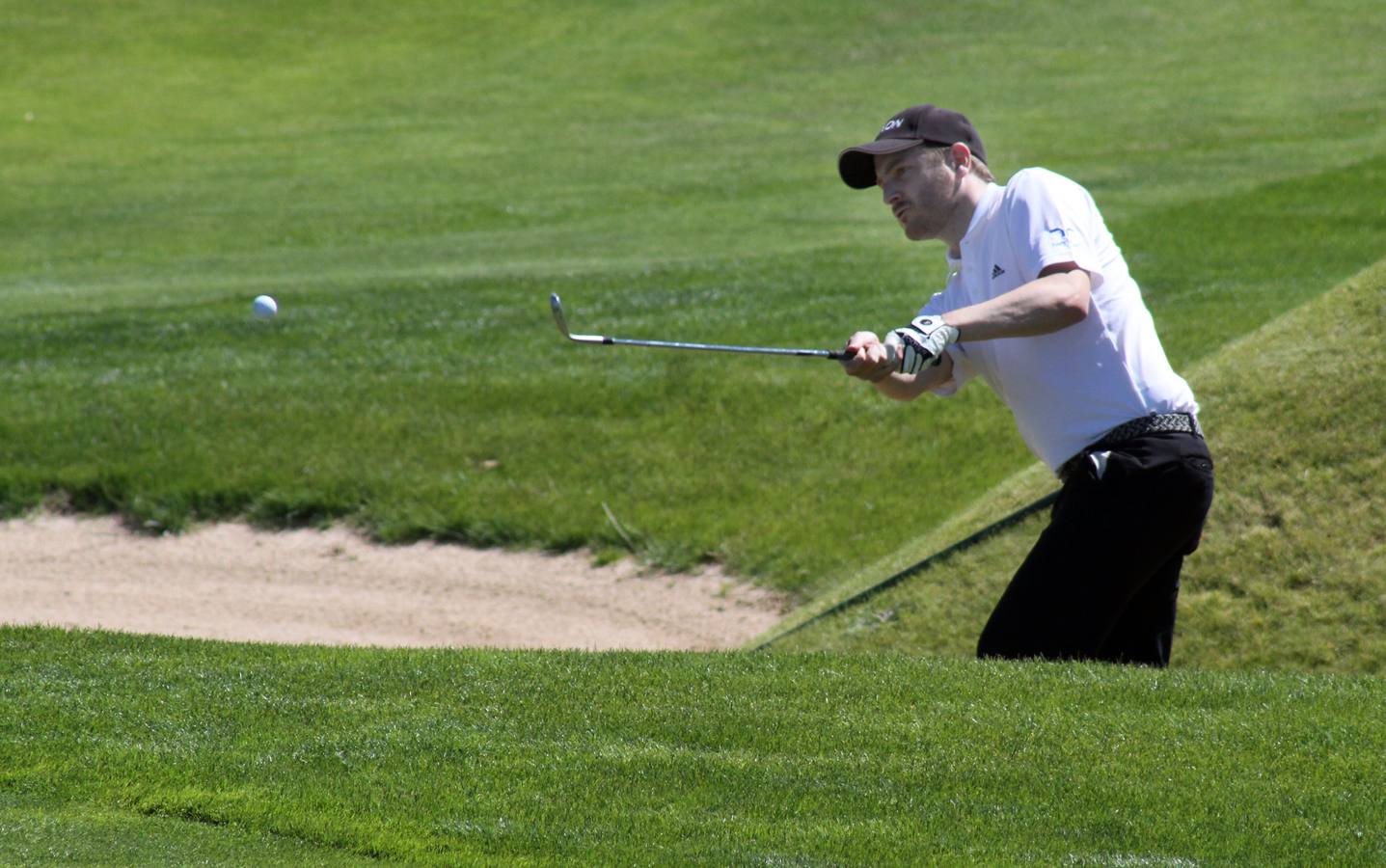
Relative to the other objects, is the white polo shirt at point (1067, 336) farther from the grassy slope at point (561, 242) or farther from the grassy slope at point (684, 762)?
the grassy slope at point (561, 242)

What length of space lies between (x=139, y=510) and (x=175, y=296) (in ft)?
19.0

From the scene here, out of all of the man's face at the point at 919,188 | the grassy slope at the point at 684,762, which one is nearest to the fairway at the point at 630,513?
the grassy slope at the point at 684,762

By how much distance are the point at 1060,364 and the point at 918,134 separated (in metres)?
0.88

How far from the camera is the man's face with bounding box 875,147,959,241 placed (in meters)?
5.39

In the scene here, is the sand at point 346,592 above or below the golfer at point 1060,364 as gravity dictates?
below

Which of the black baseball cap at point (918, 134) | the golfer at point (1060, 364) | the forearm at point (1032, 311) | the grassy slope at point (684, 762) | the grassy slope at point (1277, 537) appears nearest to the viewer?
the grassy slope at point (684, 762)

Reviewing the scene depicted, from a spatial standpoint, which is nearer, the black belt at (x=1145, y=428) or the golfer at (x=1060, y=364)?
the golfer at (x=1060, y=364)

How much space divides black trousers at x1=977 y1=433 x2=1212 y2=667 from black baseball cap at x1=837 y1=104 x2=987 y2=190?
113 cm

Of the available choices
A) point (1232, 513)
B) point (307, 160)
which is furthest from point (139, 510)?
point (307, 160)

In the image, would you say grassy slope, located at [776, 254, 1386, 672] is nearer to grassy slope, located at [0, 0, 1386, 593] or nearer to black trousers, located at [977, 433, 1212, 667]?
grassy slope, located at [0, 0, 1386, 593]

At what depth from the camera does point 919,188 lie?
5.42m

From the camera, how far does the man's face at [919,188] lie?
5391 millimetres

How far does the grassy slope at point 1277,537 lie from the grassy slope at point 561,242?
1671mm

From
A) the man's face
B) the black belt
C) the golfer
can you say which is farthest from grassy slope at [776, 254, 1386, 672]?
the man's face
